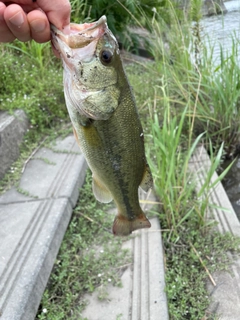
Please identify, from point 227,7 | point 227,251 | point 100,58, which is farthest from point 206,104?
point 100,58

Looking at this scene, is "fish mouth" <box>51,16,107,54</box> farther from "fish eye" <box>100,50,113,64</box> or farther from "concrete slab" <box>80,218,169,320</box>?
"concrete slab" <box>80,218,169,320</box>

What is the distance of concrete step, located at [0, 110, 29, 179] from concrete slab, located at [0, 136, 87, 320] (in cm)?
19

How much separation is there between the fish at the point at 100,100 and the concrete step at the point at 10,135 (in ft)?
6.10

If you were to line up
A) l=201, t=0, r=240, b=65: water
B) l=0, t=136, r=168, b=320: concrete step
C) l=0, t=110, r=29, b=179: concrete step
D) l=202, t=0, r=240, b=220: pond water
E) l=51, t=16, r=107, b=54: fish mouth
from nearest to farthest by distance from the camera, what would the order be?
l=51, t=16, r=107, b=54: fish mouth < l=0, t=136, r=168, b=320: concrete step < l=0, t=110, r=29, b=179: concrete step < l=202, t=0, r=240, b=220: pond water < l=201, t=0, r=240, b=65: water

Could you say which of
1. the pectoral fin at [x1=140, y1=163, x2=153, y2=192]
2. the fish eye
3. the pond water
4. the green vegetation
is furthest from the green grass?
the fish eye

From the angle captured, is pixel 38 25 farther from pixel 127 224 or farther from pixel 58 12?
pixel 127 224

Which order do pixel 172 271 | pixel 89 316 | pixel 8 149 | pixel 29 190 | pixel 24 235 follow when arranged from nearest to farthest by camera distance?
pixel 89 316 < pixel 172 271 < pixel 24 235 < pixel 29 190 < pixel 8 149

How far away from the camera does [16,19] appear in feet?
4.01

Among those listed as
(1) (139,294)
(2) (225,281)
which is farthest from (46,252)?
(2) (225,281)

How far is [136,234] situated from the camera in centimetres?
254

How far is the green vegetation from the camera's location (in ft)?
7.17

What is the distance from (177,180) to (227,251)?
61 cm

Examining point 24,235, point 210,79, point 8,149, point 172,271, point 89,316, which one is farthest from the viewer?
point 210,79

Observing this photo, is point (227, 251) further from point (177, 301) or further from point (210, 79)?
point (210, 79)
